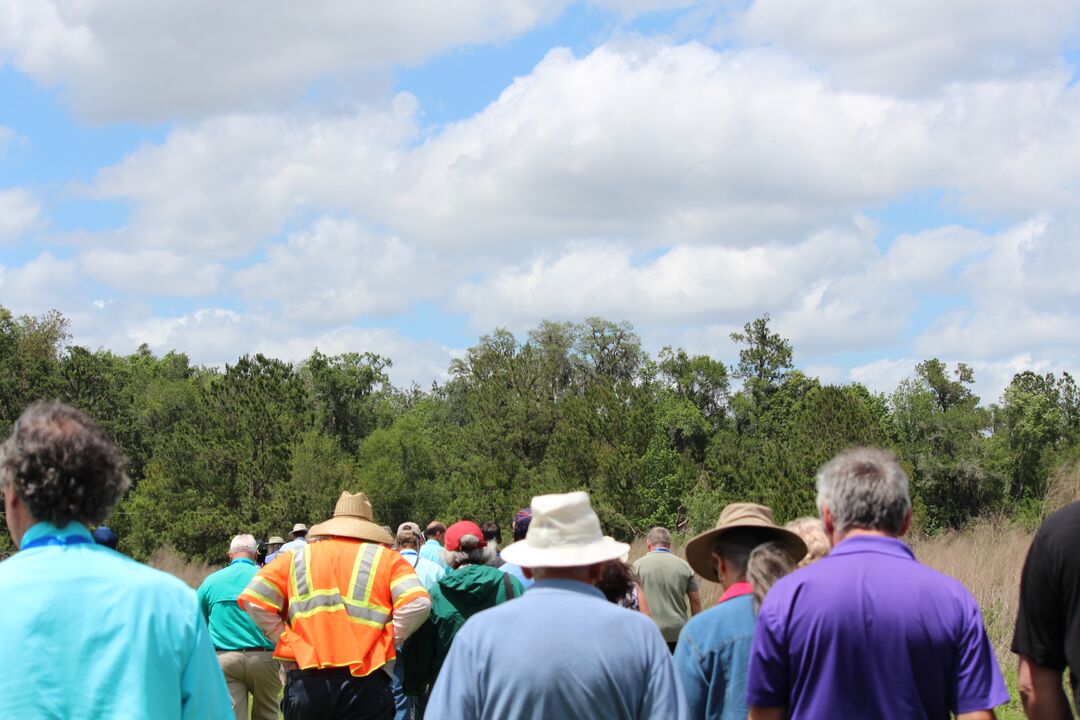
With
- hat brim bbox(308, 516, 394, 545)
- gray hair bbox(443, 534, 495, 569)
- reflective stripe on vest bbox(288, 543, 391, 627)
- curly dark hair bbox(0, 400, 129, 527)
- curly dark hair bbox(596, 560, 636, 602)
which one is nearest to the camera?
curly dark hair bbox(0, 400, 129, 527)

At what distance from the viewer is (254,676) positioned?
952 centimetres

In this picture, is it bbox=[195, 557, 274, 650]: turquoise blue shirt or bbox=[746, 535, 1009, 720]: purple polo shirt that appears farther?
bbox=[195, 557, 274, 650]: turquoise blue shirt

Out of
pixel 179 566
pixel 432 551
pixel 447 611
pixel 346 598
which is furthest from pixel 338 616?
pixel 179 566

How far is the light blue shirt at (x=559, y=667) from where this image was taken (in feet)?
11.2

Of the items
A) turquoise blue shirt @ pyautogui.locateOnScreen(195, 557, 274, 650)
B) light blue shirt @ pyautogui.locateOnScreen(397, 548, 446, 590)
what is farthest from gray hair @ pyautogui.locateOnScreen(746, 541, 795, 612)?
turquoise blue shirt @ pyautogui.locateOnScreen(195, 557, 274, 650)

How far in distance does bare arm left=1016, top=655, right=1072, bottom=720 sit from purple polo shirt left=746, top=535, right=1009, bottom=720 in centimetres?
31

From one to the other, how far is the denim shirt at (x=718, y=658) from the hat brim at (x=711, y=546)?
17.0 inches

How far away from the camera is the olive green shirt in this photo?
31.8 ft

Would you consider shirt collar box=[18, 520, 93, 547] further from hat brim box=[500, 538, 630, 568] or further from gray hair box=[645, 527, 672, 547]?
gray hair box=[645, 527, 672, 547]

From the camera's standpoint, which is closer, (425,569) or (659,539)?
(425,569)

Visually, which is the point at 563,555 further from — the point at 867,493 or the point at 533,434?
the point at 533,434

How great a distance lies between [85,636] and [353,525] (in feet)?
14.0

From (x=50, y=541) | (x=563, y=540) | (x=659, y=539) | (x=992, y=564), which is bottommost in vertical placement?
(x=992, y=564)

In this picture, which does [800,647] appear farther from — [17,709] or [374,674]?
[374,674]
